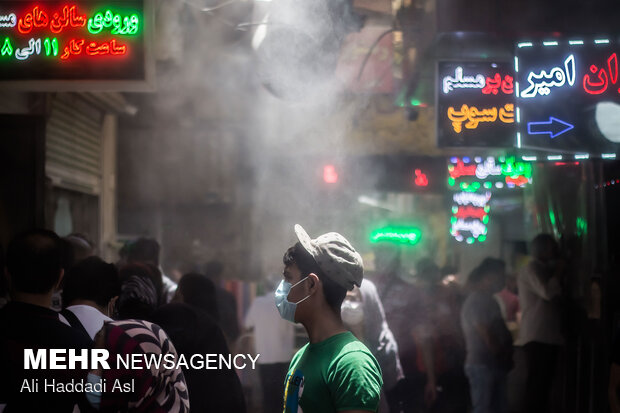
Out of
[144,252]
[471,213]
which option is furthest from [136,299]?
[471,213]

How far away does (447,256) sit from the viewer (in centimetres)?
1524

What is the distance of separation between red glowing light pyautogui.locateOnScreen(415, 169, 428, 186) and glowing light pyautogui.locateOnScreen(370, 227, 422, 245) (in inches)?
53.6

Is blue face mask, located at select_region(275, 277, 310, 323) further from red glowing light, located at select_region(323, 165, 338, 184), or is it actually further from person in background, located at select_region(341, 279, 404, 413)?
red glowing light, located at select_region(323, 165, 338, 184)

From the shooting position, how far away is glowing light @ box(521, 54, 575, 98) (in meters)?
5.27

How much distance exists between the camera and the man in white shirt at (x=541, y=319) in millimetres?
6996

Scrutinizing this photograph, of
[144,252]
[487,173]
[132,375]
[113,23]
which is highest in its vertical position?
[113,23]

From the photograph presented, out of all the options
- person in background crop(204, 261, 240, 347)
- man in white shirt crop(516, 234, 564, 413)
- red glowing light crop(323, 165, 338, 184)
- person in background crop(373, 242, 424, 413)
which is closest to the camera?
person in background crop(204, 261, 240, 347)

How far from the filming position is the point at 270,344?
6.20 m

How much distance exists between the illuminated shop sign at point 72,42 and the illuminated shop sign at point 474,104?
283 centimetres

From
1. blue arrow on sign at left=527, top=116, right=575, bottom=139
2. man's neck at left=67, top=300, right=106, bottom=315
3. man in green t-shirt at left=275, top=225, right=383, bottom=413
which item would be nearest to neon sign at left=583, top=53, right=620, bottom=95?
blue arrow on sign at left=527, top=116, right=575, bottom=139

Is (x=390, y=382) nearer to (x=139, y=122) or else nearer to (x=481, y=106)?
(x=481, y=106)

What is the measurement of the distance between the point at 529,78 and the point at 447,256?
33.5 feet

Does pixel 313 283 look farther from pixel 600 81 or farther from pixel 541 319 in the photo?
pixel 541 319

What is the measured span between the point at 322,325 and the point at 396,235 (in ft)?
32.7
